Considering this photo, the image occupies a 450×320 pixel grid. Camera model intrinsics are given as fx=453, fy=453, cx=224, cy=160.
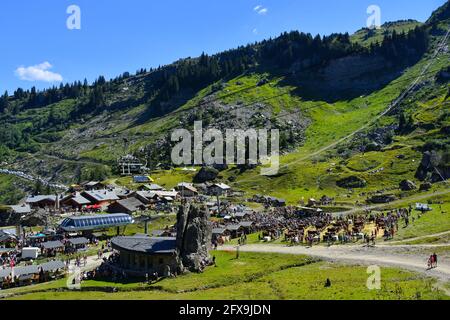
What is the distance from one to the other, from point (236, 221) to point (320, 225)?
18.4 metres

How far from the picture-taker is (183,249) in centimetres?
5531

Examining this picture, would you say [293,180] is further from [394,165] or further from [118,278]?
[118,278]

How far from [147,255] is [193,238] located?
19.4 ft

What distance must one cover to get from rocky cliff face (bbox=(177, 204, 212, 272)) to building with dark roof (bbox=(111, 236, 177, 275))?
4.46 ft

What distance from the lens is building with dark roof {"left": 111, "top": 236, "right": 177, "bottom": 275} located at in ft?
177

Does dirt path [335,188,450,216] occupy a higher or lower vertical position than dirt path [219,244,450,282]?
higher

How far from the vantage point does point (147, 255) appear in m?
54.9

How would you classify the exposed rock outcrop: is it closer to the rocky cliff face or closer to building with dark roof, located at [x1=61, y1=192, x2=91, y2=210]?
the rocky cliff face

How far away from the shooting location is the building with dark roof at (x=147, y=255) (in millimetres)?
53888

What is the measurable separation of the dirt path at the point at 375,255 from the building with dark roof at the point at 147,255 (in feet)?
40.3

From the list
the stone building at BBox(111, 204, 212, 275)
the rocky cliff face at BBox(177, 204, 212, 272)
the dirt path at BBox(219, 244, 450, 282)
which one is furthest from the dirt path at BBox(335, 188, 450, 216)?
the stone building at BBox(111, 204, 212, 275)

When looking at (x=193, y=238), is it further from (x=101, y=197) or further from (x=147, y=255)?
(x=101, y=197)

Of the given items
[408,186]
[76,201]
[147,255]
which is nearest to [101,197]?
[76,201]

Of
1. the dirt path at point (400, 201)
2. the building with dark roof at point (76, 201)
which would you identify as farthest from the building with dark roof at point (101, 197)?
the dirt path at point (400, 201)
